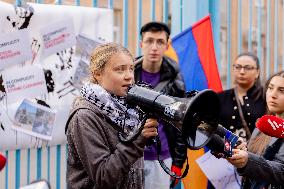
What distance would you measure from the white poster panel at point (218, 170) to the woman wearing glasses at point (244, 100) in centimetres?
27

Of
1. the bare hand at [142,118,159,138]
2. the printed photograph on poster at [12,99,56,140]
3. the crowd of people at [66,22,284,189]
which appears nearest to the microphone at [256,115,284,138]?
the crowd of people at [66,22,284,189]

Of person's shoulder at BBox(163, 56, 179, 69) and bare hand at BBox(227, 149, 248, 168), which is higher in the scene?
person's shoulder at BBox(163, 56, 179, 69)

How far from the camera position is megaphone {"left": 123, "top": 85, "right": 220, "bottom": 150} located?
64.1 inches

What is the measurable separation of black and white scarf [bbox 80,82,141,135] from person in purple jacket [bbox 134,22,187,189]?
821 millimetres

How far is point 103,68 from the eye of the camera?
1981 millimetres

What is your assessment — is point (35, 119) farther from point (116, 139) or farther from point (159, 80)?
point (116, 139)

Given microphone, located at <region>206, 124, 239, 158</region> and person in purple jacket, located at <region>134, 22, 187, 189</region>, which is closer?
microphone, located at <region>206, 124, 239, 158</region>

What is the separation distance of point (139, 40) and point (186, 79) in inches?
14.8

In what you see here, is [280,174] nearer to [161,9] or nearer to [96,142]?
[96,142]

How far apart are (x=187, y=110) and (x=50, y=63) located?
4.29 ft

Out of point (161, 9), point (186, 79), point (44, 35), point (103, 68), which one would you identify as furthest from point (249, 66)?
point (103, 68)

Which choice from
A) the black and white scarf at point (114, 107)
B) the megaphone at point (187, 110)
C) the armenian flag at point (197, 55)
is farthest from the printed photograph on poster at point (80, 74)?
the megaphone at point (187, 110)

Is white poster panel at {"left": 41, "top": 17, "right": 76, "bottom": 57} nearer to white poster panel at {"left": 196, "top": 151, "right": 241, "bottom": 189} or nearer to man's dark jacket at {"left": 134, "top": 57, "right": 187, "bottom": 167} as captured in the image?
man's dark jacket at {"left": 134, "top": 57, "right": 187, "bottom": 167}

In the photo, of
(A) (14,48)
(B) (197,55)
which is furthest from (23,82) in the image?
(B) (197,55)
